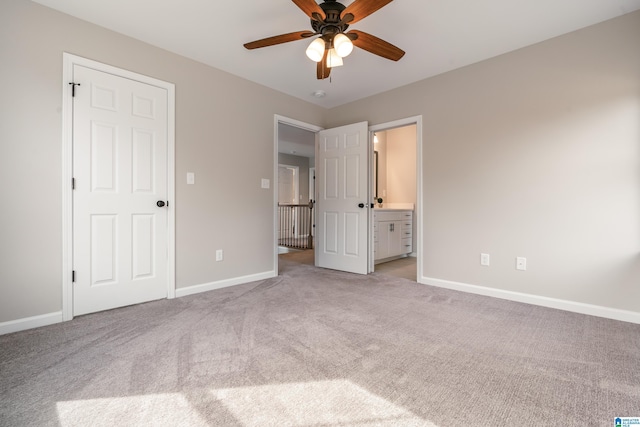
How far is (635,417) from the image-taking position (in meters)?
1.26

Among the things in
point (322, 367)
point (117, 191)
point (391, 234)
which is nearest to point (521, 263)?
point (391, 234)

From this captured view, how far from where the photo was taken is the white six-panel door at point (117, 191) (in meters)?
2.48

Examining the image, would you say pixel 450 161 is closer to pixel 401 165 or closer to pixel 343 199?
pixel 343 199

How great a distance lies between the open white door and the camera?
4102mm

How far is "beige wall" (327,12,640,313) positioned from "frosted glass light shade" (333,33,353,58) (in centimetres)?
184

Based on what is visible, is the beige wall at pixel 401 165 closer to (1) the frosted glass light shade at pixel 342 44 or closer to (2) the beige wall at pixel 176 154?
(2) the beige wall at pixel 176 154

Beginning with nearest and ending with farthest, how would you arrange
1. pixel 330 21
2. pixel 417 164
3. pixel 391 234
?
pixel 330 21 → pixel 417 164 → pixel 391 234

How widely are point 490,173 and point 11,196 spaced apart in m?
4.20

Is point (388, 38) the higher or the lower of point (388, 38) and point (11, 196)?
the higher

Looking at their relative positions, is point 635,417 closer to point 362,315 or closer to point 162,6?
point 362,315

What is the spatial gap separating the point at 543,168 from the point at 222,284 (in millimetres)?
3526

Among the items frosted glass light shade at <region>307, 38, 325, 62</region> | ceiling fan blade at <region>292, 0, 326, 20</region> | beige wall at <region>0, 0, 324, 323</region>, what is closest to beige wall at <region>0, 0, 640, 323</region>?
beige wall at <region>0, 0, 324, 323</region>

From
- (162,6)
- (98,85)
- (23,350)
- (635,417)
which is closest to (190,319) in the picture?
(23,350)

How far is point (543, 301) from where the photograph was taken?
109 inches
